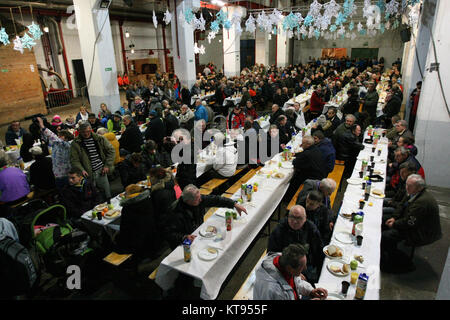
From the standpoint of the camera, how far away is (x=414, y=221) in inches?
144

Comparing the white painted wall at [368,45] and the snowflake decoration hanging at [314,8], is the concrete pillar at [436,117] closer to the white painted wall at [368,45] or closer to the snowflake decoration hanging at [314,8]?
the snowflake decoration hanging at [314,8]

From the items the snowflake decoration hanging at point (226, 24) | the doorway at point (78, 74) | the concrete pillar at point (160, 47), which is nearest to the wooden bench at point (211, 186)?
the snowflake decoration hanging at point (226, 24)

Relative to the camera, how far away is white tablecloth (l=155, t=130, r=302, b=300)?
3141 millimetres

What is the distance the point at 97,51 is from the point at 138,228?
818 centimetres

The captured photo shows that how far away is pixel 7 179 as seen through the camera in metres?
4.73

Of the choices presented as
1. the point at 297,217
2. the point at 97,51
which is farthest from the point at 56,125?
the point at 297,217

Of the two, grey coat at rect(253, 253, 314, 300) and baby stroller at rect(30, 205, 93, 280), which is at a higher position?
grey coat at rect(253, 253, 314, 300)

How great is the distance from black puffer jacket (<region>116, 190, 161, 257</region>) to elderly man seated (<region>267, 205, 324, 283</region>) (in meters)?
1.50

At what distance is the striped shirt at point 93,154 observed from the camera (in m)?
5.18

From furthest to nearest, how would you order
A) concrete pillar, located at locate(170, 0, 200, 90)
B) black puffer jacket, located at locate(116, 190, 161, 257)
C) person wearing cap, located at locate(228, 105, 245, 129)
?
concrete pillar, located at locate(170, 0, 200, 90) < person wearing cap, located at locate(228, 105, 245, 129) < black puffer jacket, located at locate(116, 190, 161, 257)

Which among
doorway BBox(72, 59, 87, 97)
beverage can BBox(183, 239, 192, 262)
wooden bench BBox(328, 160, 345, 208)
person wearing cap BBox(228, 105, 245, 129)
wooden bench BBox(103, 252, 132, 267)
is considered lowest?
wooden bench BBox(103, 252, 132, 267)

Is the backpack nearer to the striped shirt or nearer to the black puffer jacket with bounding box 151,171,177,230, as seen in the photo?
the black puffer jacket with bounding box 151,171,177,230

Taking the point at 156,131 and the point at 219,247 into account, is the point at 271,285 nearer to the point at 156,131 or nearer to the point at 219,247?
the point at 219,247

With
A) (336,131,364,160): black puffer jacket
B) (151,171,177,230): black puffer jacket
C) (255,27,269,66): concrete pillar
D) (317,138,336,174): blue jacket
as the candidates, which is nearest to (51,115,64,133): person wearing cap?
(151,171,177,230): black puffer jacket
